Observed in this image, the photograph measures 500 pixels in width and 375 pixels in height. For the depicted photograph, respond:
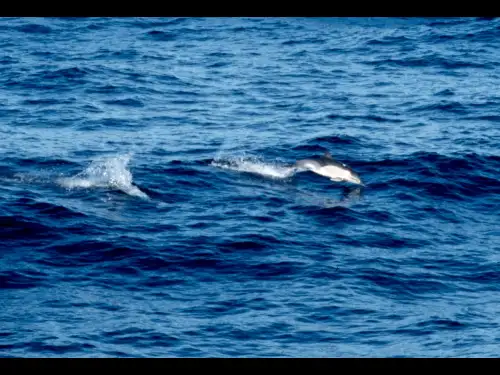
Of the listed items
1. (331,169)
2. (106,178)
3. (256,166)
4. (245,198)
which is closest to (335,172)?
(331,169)

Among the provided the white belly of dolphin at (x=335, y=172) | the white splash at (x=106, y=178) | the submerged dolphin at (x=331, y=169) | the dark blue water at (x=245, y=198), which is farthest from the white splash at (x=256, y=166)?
the white splash at (x=106, y=178)

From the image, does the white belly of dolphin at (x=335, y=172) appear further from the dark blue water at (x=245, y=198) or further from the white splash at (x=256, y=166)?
the white splash at (x=256, y=166)

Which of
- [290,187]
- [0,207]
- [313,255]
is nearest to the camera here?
[313,255]

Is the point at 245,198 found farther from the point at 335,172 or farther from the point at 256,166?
the point at 256,166

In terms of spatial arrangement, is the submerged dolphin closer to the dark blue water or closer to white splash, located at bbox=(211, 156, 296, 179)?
the dark blue water

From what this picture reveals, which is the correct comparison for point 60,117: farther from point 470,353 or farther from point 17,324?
point 470,353

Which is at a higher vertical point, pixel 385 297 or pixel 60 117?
pixel 60 117

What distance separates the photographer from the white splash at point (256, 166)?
22219mm

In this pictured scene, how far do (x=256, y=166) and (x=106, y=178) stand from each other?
364 centimetres

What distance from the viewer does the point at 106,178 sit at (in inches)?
856

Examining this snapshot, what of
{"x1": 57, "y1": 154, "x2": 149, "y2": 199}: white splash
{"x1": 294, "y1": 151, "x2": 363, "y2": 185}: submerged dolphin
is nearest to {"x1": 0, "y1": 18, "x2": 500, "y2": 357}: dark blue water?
{"x1": 57, "y1": 154, "x2": 149, "y2": 199}: white splash

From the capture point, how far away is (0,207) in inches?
762

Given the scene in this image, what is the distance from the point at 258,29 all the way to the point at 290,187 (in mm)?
19698
